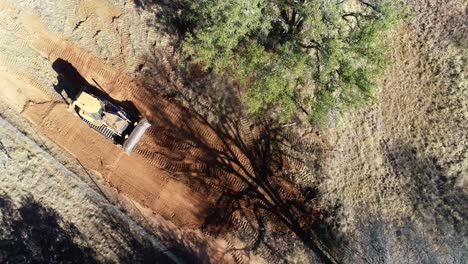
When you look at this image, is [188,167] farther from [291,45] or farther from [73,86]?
[291,45]

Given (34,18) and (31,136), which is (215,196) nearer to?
(31,136)

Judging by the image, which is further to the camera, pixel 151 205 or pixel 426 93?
pixel 426 93

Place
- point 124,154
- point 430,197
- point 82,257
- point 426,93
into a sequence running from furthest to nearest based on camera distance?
point 426,93
point 430,197
point 124,154
point 82,257

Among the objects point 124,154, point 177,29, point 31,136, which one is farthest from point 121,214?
point 177,29

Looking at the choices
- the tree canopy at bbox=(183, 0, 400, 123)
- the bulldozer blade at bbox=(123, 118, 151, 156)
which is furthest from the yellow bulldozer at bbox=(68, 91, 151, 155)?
the tree canopy at bbox=(183, 0, 400, 123)

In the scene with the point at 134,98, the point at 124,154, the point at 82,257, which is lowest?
the point at 82,257

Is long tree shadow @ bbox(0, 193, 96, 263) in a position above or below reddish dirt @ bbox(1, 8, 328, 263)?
below

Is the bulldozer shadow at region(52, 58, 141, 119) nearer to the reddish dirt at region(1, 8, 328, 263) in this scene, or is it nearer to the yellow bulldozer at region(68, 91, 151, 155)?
the reddish dirt at region(1, 8, 328, 263)

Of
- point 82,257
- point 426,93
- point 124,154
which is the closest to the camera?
point 82,257

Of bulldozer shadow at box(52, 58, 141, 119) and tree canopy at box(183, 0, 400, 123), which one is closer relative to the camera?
tree canopy at box(183, 0, 400, 123)
